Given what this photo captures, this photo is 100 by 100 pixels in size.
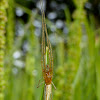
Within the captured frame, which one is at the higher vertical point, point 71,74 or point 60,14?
point 60,14

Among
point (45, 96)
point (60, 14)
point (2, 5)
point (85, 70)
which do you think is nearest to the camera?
point (45, 96)

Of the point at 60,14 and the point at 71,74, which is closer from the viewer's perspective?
the point at 71,74

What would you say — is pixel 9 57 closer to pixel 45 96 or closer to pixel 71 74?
pixel 71 74

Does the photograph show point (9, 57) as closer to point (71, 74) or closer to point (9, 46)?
point (9, 46)

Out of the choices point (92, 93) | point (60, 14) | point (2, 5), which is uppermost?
point (60, 14)

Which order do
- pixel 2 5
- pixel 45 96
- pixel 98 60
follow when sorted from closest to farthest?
pixel 45 96 → pixel 2 5 → pixel 98 60

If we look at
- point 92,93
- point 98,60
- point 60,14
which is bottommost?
point 92,93

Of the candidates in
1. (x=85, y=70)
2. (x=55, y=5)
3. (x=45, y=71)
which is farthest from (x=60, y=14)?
(x=45, y=71)

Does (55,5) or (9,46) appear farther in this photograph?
(55,5)

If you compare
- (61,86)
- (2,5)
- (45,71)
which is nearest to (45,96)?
(45,71)
